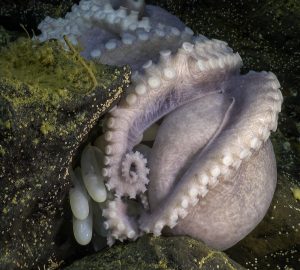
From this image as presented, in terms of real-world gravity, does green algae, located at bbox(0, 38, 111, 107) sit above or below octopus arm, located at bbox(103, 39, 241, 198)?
above

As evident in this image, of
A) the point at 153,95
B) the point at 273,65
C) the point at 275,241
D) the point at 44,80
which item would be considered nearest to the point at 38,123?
the point at 44,80

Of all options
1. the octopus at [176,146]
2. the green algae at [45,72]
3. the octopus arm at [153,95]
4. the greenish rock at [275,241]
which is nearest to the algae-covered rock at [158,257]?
the octopus at [176,146]

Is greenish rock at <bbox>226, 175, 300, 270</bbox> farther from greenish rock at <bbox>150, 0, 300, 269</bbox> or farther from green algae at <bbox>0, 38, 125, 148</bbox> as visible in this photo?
green algae at <bbox>0, 38, 125, 148</bbox>

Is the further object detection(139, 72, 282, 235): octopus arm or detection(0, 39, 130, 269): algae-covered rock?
detection(139, 72, 282, 235): octopus arm

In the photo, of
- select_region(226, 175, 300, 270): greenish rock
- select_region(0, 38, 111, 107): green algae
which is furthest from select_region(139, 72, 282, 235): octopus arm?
select_region(226, 175, 300, 270): greenish rock

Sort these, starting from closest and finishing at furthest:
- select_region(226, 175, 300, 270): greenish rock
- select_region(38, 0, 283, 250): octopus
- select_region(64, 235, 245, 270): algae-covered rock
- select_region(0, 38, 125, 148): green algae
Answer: select_region(0, 38, 125, 148): green algae < select_region(64, 235, 245, 270): algae-covered rock < select_region(38, 0, 283, 250): octopus < select_region(226, 175, 300, 270): greenish rock

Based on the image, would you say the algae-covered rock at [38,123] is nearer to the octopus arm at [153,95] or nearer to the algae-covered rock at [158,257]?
the octopus arm at [153,95]
